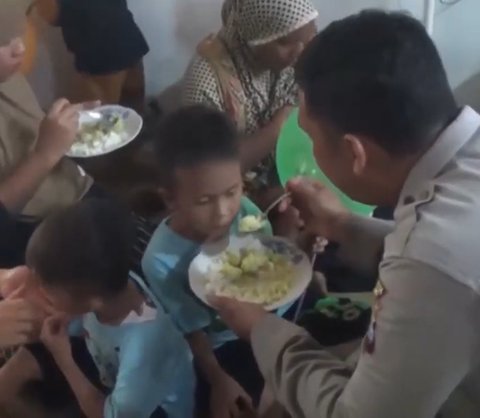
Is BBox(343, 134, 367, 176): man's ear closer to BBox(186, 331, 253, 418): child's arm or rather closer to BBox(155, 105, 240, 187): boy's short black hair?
BBox(155, 105, 240, 187): boy's short black hair

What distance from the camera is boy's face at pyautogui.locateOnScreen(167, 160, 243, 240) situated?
4.70 feet

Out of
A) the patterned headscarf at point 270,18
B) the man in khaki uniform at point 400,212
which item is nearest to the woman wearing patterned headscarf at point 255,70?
the patterned headscarf at point 270,18

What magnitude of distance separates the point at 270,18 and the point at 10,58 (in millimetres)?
547

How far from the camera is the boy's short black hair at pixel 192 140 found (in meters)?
1.44

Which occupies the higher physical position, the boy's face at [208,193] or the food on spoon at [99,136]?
the boy's face at [208,193]

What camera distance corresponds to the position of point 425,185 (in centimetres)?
100

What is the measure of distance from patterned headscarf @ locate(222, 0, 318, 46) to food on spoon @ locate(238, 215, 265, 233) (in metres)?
0.48

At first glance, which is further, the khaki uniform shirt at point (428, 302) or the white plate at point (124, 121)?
the white plate at point (124, 121)

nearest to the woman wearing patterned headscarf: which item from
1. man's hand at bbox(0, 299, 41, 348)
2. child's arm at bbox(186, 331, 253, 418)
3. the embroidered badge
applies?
child's arm at bbox(186, 331, 253, 418)

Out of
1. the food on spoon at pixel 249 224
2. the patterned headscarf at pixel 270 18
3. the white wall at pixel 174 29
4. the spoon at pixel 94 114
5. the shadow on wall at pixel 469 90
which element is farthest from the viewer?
the shadow on wall at pixel 469 90

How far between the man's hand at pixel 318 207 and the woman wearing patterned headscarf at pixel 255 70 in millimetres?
421

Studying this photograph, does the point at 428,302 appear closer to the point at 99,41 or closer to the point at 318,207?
the point at 318,207

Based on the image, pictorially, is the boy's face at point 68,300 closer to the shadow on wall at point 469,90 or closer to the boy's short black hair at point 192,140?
the boy's short black hair at point 192,140

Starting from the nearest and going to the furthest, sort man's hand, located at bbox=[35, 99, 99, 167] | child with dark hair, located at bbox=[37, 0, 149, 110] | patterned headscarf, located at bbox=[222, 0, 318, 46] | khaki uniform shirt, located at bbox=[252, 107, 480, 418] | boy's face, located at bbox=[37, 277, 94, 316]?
khaki uniform shirt, located at bbox=[252, 107, 480, 418] < boy's face, located at bbox=[37, 277, 94, 316] < man's hand, located at bbox=[35, 99, 99, 167] < patterned headscarf, located at bbox=[222, 0, 318, 46] < child with dark hair, located at bbox=[37, 0, 149, 110]
